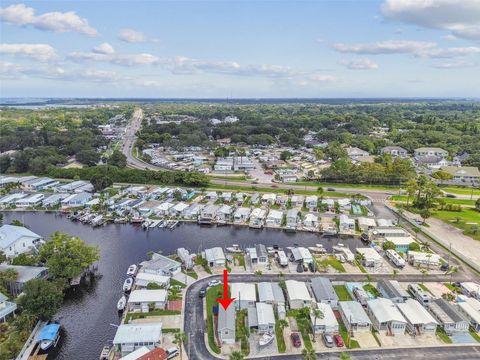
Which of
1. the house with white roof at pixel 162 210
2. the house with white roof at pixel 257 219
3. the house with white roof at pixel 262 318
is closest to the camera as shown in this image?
the house with white roof at pixel 262 318

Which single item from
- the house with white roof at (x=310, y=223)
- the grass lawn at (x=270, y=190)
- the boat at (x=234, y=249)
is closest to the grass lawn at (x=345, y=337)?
the boat at (x=234, y=249)

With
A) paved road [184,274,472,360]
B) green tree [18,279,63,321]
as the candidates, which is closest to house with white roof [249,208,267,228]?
paved road [184,274,472,360]

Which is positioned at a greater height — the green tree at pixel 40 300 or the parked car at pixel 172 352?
the green tree at pixel 40 300

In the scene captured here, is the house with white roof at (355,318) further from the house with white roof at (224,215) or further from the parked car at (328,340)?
the house with white roof at (224,215)

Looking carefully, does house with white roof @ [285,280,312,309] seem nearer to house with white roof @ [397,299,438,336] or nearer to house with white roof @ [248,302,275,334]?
house with white roof @ [248,302,275,334]

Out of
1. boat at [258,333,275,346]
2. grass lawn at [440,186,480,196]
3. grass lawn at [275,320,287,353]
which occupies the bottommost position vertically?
grass lawn at [275,320,287,353]

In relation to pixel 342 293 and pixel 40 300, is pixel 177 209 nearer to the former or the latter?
pixel 40 300
